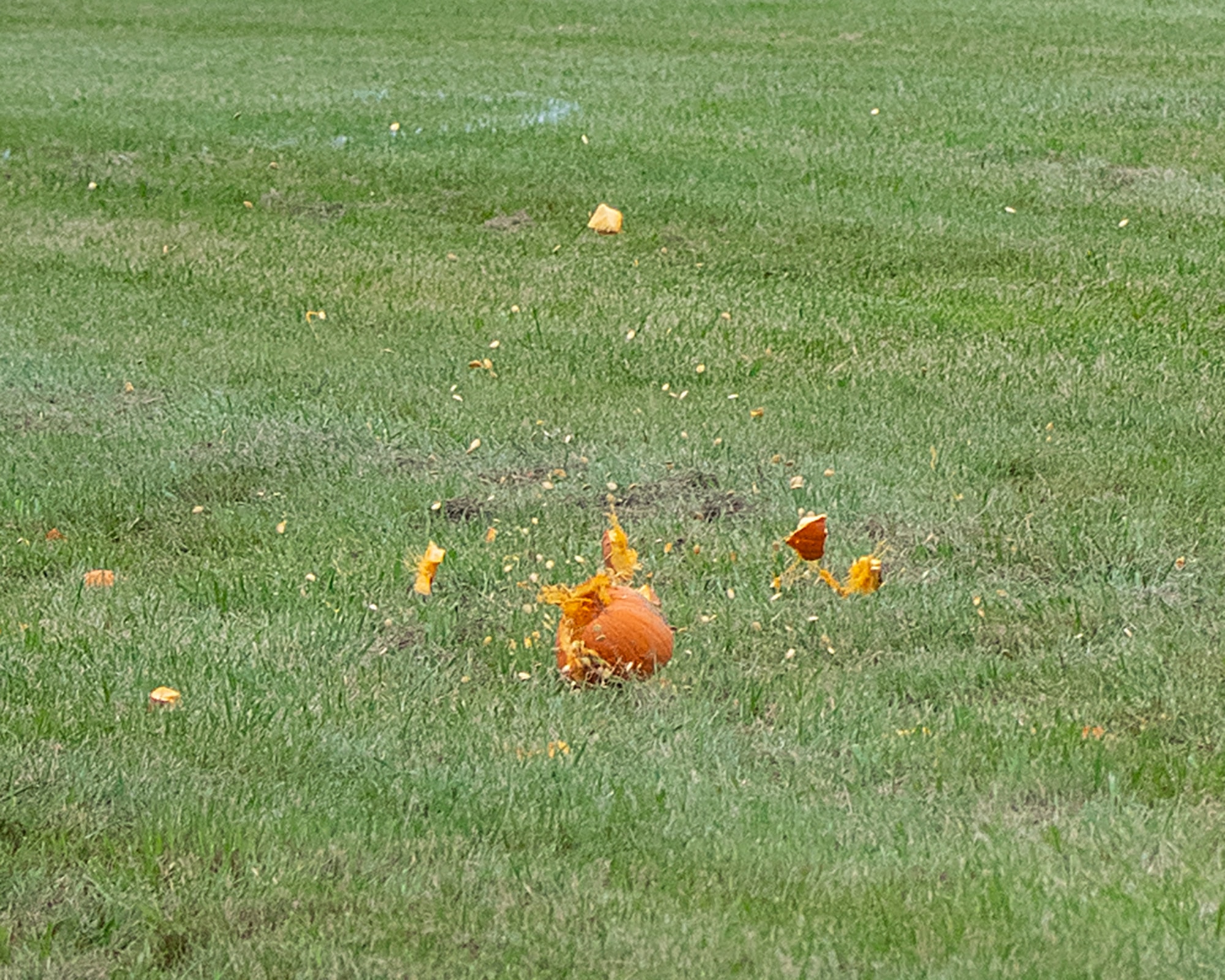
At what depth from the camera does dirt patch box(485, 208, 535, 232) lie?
12.5m

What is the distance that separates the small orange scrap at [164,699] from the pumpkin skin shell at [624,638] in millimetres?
1126

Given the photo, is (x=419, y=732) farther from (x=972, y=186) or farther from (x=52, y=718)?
(x=972, y=186)

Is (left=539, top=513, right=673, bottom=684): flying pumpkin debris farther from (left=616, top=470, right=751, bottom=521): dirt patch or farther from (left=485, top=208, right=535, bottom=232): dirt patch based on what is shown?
(left=485, top=208, right=535, bottom=232): dirt patch

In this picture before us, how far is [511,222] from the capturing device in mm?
12609

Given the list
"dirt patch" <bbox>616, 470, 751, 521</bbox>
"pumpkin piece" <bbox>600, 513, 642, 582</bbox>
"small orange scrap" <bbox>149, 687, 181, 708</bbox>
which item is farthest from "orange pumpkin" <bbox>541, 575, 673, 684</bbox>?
"dirt patch" <bbox>616, 470, 751, 521</bbox>

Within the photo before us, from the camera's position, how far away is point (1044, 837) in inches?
150

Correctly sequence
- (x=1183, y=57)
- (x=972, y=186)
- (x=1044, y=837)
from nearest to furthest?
(x=1044, y=837) < (x=972, y=186) < (x=1183, y=57)

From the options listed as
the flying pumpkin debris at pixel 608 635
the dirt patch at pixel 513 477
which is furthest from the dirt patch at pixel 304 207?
the flying pumpkin debris at pixel 608 635

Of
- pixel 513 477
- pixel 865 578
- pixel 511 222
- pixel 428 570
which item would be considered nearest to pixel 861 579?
pixel 865 578

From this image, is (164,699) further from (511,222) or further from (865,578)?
(511,222)

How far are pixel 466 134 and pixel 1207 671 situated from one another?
473 inches

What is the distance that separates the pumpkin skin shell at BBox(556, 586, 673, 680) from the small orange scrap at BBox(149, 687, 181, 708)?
113 cm

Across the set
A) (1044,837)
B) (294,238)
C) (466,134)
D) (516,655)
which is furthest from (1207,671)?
(466,134)

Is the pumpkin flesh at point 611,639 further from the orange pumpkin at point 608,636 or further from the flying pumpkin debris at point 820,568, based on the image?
the flying pumpkin debris at point 820,568
